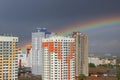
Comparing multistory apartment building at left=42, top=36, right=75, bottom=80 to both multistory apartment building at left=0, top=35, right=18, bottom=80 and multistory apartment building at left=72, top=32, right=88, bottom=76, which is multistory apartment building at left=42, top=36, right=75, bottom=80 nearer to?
multistory apartment building at left=0, top=35, right=18, bottom=80

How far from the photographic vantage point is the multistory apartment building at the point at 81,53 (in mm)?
22578

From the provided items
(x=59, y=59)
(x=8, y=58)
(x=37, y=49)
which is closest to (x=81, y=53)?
(x=37, y=49)

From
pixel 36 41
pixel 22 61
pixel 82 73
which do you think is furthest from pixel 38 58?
pixel 22 61

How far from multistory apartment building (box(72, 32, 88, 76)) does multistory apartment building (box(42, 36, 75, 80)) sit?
35.9 ft

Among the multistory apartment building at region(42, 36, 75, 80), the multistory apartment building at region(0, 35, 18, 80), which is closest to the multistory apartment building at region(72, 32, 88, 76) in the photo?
the multistory apartment building at region(42, 36, 75, 80)

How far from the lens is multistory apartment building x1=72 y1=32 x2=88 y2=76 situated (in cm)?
Answer: 2258

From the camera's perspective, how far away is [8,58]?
1066cm

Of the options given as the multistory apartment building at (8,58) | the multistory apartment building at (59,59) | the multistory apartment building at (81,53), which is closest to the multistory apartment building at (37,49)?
the multistory apartment building at (81,53)

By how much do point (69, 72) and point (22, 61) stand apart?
1996cm

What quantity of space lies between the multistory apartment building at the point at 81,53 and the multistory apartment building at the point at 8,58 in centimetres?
1194

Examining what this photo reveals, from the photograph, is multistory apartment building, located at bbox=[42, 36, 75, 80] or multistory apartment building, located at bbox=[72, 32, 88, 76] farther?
multistory apartment building, located at bbox=[72, 32, 88, 76]

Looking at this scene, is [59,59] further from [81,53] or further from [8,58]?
[81,53]

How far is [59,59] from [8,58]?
1863 mm

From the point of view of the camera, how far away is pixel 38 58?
21594 mm
